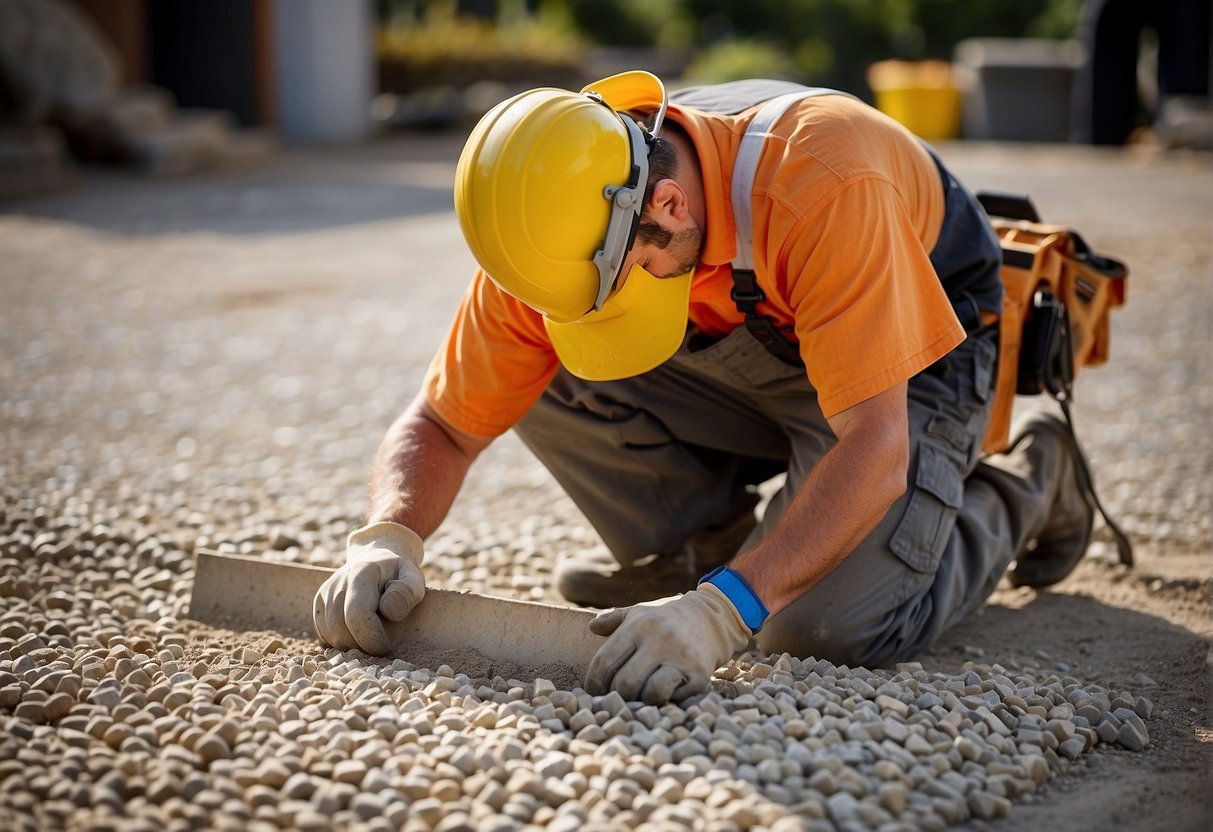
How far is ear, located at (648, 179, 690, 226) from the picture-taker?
2.46 metres

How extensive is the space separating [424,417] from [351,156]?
10.4 metres

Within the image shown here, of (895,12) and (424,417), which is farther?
(895,12)

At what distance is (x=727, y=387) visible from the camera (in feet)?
10.3

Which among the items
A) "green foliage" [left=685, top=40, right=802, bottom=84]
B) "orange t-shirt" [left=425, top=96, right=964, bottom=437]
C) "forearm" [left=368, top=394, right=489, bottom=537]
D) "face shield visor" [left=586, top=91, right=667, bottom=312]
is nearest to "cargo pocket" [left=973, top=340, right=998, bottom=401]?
"orange t-shirt" [left=425, top=96, right=964, bottom=437]

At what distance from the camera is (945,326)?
2477mm

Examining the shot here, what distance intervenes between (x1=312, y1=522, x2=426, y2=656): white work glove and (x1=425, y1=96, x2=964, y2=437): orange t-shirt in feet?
2.85

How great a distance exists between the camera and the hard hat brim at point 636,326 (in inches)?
101

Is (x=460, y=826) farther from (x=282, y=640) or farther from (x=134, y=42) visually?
(x=134, y=42)

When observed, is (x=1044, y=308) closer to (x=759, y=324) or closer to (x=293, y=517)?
(x=759, y=324)

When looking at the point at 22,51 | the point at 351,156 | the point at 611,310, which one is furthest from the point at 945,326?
the point at 351,156

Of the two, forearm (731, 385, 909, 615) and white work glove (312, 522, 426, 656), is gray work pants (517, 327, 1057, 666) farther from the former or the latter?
white work glove (312, 522, 426, 656)

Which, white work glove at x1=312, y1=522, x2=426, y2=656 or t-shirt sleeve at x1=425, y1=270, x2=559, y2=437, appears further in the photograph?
t-shirt sleeve at x1=425, y1=270, x2=559, y2=437

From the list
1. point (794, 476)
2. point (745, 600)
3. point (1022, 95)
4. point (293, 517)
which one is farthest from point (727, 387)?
point (1022, 95)

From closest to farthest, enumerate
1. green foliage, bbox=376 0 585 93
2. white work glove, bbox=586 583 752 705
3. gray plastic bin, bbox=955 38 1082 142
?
white work glove, bbox=586 583 752 705 < gray plastic bin, bbox=955 38 1082 142 < green foliage, bbox=376 0 585 93
